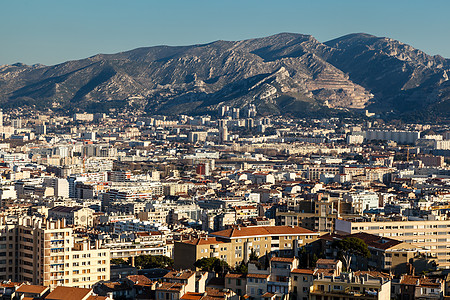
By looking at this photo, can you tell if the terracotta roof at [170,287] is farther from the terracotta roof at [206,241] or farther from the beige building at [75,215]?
the beige building at [75,215]

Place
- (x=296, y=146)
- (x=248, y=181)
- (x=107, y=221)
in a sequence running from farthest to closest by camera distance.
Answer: (x=296, y=146) → (x=248, y=181) → (x=107, y=221)

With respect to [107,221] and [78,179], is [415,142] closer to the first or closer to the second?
[78,179]

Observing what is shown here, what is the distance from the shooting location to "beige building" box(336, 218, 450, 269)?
43.1 meters

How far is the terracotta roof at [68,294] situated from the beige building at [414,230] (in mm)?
16901

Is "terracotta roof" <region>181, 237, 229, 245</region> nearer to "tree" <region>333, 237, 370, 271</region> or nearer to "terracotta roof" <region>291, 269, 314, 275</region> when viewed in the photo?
"tree" <region>333, 237, 370, 271</region>

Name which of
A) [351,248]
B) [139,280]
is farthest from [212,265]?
→ [351,248]

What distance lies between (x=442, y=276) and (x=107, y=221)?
103 ft

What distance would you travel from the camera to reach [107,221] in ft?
202

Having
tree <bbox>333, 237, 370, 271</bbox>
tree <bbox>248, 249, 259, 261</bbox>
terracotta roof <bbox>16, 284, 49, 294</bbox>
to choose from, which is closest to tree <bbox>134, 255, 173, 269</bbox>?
tree <bbox>248, 249, 259, 261</bbox>

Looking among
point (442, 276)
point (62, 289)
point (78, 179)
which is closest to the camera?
point (62, 289)

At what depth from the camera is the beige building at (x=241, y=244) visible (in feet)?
121

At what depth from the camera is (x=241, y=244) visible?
38500 millimetres

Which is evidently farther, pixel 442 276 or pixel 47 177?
pixel 47 177

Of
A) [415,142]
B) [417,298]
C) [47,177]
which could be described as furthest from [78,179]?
[415,142]
